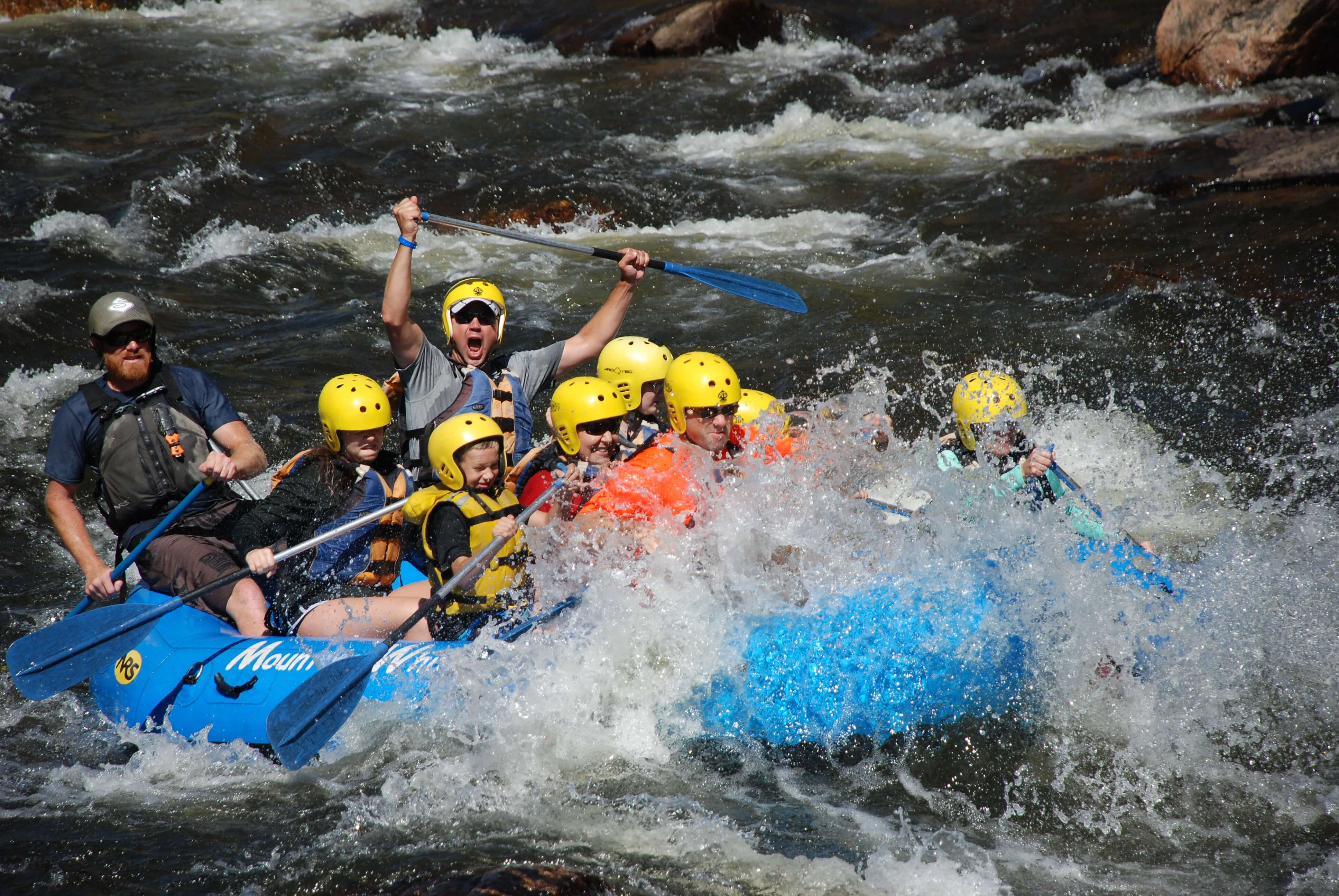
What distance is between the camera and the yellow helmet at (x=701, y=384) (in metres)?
4.84

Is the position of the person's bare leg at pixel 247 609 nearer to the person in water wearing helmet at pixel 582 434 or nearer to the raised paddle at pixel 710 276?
the person in water wearing helmet at pixel 582 434

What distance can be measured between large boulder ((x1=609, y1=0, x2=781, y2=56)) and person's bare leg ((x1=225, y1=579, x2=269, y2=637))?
13.2 meters

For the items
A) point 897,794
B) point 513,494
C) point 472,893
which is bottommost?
point 897,794

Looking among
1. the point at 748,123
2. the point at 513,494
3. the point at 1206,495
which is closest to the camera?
the point at 513,494

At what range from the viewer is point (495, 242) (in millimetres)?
11211

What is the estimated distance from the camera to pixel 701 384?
15.9ft

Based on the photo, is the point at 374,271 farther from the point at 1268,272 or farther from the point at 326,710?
the point at 1268,272

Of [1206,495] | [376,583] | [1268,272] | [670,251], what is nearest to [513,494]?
[376,583]

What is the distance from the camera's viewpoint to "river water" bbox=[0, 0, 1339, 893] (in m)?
4.07

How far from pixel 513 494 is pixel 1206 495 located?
14.2 ft

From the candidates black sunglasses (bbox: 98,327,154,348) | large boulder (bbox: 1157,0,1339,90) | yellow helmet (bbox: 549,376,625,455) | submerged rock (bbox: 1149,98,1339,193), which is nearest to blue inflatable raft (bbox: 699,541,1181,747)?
yellow helmet (bbox: 549,376,625,455)

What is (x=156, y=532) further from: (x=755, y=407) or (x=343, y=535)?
(x=755, y=407)

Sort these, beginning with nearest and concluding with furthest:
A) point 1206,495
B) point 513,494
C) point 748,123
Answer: point 513,494, point 1206,495, point 748,123

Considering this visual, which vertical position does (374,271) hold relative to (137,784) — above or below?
above
